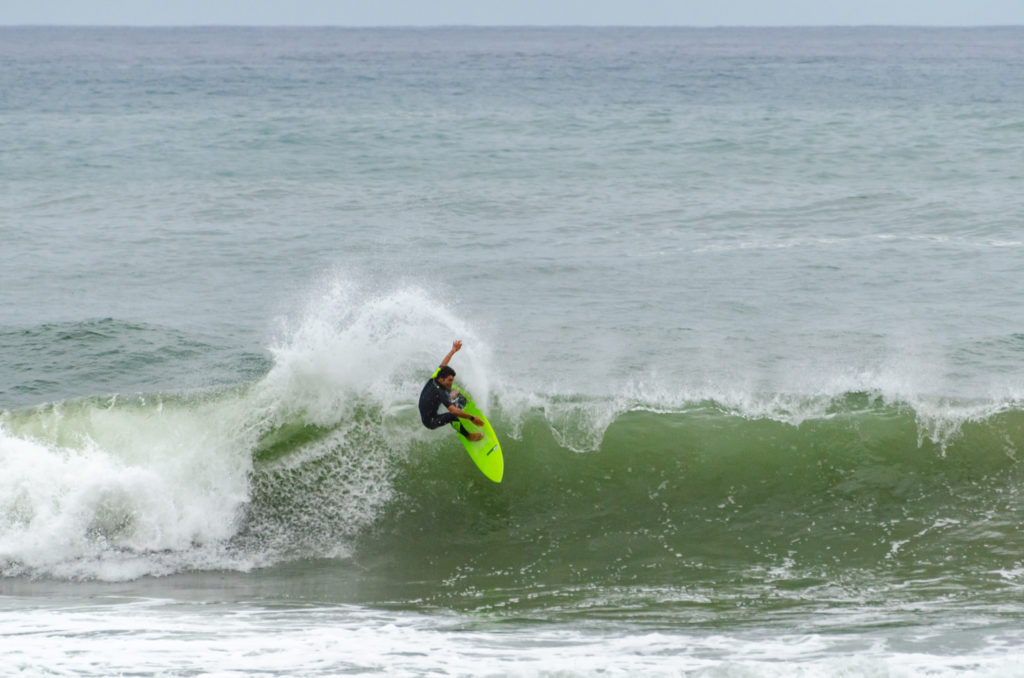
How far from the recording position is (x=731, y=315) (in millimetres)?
17891

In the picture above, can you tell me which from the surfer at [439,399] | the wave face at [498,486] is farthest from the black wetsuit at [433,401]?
the wave face at [498,486]

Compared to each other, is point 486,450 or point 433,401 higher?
point 433,401

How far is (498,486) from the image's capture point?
11430 millimetres

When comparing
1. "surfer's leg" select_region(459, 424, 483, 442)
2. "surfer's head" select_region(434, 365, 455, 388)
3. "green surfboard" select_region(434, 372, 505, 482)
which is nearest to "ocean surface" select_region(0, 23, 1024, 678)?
"green surfboard" select_region(434, 372, 505, 482)

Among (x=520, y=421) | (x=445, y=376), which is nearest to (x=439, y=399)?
(x=445, y=376)

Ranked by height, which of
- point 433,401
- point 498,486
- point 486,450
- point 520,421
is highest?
point 433,401

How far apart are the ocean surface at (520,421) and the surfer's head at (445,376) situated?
144cm

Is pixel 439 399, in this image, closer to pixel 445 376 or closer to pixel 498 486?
pixel 445 376

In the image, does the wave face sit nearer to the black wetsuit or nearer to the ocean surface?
the ocean surface

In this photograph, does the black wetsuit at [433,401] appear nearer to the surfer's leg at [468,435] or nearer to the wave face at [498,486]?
the surfer's leg at [468,435]

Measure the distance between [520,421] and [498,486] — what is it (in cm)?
111

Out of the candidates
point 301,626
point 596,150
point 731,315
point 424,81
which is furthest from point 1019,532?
point 424,81

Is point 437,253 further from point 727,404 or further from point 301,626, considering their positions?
point 301,626

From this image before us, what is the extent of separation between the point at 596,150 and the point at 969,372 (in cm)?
2163
